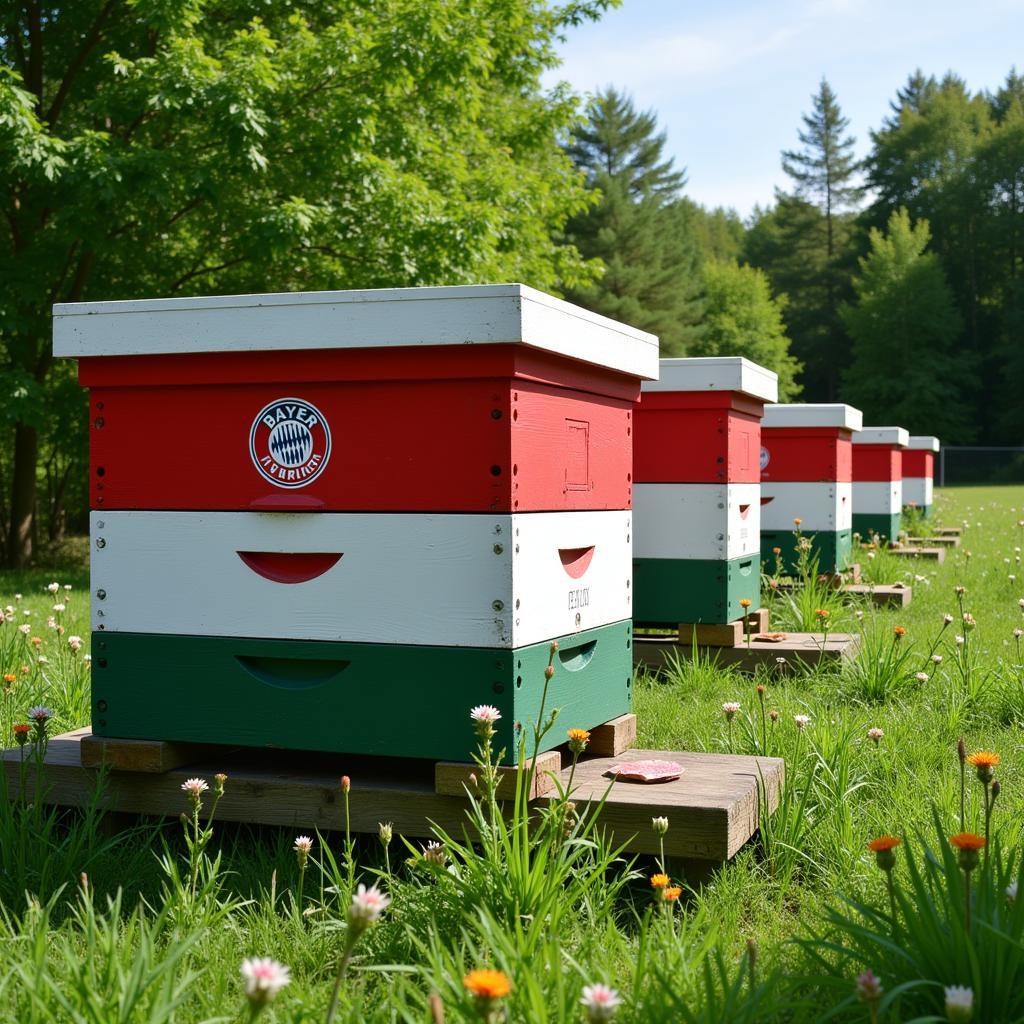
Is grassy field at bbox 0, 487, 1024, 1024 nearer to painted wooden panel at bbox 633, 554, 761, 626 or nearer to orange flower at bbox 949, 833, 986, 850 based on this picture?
orange flower at bbox 949, 833, 986, 850

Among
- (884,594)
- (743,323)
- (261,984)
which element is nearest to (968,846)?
(261,984)

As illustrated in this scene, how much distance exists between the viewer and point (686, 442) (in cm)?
551

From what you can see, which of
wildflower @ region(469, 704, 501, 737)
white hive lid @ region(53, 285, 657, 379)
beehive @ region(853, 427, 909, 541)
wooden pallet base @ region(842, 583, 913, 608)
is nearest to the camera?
wildflower @ region(469, 704, 501, 737)

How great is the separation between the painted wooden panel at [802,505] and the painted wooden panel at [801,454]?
5 centimetres

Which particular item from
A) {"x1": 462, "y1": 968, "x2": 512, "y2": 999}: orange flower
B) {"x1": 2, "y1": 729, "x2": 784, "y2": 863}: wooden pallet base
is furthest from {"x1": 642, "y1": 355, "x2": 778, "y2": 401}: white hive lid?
{"x1": 462, "y1": 968, "x2": 512, "y2": 999}: orange flower

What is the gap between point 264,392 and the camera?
10.5 feet

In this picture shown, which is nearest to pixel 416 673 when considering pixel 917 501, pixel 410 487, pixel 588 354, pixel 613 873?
pixel 410 487

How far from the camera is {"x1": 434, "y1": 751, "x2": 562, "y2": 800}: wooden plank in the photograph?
2.94m

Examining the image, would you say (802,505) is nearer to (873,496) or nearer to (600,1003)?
(873,496)

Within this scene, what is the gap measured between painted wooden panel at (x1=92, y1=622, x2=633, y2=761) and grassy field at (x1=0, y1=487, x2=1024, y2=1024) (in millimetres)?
248

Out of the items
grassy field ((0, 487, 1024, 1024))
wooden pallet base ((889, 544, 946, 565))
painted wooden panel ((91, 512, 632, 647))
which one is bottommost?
grassy field ((0, 487, 1024, 1024))

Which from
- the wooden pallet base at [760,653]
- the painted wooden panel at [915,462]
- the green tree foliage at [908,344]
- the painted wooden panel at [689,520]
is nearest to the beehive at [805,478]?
the wooden pallet base at [760,653]

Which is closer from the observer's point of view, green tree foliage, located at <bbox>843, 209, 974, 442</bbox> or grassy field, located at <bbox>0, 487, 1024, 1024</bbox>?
grassy field, located at <bbox>0, 487, 1024, 1024</bbox>

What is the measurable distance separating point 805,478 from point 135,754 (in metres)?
5.41
